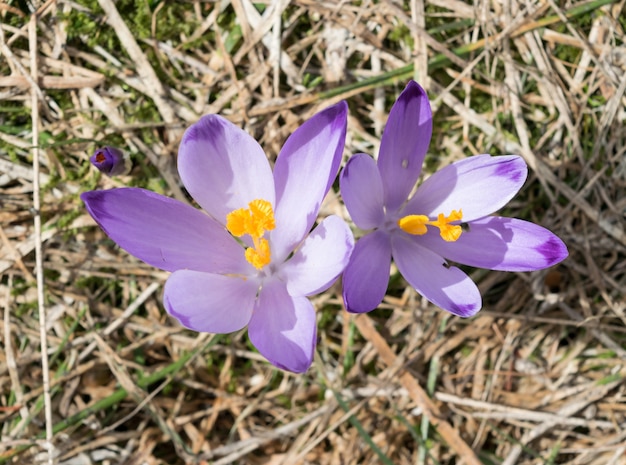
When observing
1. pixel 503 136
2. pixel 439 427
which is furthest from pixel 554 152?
pixel 439 427

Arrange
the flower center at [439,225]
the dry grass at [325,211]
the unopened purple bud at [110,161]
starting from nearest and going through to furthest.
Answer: the flower center at [439,225] → the unopened purple bud at [110,161] → the dry grass at [325,211]

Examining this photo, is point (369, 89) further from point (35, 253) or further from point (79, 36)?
point (35, 253)

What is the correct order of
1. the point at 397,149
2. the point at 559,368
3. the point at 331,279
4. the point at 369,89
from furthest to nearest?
the point at 559,368 → the point at 369,89 → the point at 397,149 → the point at 331,279

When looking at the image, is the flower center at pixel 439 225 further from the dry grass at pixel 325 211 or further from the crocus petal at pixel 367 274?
the dry grass at pixel 325 211

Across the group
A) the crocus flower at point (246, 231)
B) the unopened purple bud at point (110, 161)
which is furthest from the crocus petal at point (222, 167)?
the unopened purple bud at point (110, 161)

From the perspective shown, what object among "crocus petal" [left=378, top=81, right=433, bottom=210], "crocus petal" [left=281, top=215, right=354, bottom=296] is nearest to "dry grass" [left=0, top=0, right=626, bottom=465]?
"crocus petal" [left=378, top=81, right=433, bottom=210]

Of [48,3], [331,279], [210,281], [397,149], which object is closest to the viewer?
[331,279]

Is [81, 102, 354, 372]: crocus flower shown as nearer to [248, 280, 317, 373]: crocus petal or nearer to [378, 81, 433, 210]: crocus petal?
[248, 280, 317, 373]: crocus petal
